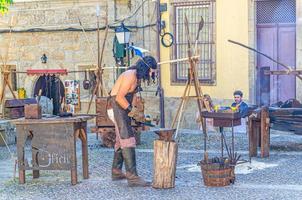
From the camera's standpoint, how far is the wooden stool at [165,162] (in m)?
9.00

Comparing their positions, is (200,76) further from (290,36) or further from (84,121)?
(84,121)

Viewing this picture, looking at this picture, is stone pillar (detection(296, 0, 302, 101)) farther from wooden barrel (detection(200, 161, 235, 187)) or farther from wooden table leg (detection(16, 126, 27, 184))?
wooden table leg (detection(16, 126, 27, 184))

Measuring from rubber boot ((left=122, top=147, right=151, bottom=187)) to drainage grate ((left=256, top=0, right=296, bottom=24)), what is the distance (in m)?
7.08

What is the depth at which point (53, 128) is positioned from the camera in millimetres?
9539

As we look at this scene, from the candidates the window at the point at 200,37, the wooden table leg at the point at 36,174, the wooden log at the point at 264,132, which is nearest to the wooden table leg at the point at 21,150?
the wooden table leg at the point at 36,174

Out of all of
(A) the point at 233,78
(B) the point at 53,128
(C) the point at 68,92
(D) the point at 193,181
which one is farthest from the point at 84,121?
(C) the point at 68,92

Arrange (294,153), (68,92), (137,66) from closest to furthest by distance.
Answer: (137,66)
(294,153)
(68,92)

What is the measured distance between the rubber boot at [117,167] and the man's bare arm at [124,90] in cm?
77

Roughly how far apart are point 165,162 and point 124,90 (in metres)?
1.14

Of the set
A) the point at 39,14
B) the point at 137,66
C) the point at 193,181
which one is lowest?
the point at 193,181

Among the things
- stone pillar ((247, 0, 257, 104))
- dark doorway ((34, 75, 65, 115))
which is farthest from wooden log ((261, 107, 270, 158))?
dark doorway ((34, 75, 65, 115))

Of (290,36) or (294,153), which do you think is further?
(290,36)

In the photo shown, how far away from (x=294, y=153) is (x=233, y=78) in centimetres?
416

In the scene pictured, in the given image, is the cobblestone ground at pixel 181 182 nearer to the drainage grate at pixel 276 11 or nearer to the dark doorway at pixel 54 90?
the drainage grate at pixel 276 11
